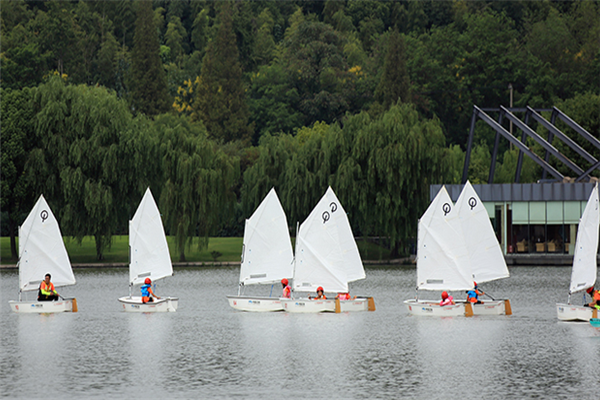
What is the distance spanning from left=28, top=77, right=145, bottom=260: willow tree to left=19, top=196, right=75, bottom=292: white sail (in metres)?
24.3

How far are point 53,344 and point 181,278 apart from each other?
1103 inches

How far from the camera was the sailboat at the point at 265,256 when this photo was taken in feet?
142

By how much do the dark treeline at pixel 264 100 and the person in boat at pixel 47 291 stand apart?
1034 inches

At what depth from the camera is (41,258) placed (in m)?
44.8

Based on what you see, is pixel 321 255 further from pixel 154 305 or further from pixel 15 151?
pixel 15 151

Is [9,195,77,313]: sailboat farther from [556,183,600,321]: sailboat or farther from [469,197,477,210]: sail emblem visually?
[556,183,600,321]: sailboat

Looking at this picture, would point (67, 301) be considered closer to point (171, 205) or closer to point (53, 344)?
point (53, 344)

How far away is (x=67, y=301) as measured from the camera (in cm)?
4297

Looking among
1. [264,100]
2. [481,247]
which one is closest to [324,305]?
[481,247]

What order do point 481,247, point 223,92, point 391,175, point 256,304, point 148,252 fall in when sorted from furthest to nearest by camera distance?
1. point 223,92
2. point 391,175
3. point 148,252
4. point 481,247
5. point 256,304

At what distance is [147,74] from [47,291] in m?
90.5

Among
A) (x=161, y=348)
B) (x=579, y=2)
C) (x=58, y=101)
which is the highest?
(x=579, y=2)

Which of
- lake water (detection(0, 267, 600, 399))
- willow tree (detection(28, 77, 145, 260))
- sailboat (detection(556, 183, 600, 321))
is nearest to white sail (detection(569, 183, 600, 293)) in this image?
sailboat (detection(556, 183, 600, 321))

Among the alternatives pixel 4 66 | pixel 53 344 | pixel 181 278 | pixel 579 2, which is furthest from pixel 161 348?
pixel 579 2
